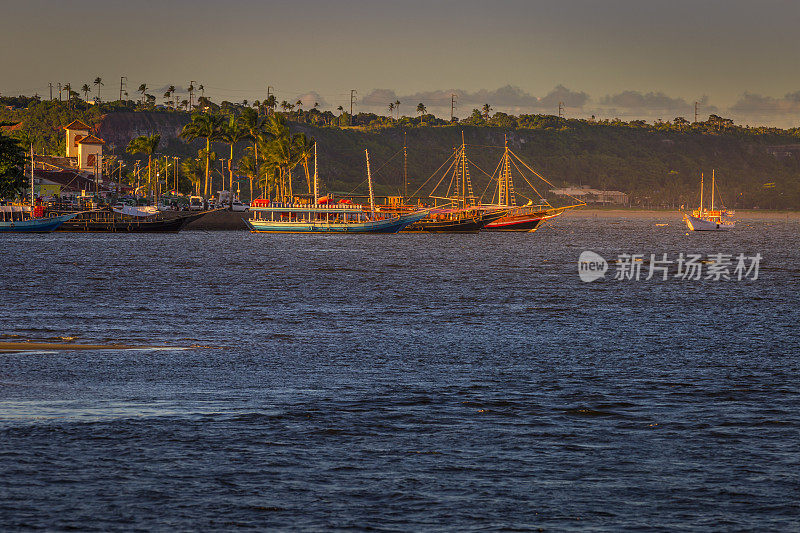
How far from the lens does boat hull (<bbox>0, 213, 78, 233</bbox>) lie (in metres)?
164

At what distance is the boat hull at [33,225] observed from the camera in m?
164

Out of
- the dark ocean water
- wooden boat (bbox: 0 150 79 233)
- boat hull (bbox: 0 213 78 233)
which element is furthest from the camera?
wooden boat (bbox: 0 150 79 233)

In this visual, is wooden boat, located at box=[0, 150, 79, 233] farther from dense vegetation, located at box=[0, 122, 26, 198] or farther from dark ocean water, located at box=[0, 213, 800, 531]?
dark ocean water, located at box=[0, 213, 800, 531]

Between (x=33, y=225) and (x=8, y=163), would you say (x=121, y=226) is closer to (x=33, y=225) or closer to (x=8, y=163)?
(x=33, y=225)

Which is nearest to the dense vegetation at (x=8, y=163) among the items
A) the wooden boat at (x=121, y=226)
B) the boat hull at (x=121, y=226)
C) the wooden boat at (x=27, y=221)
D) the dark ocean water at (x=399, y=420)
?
the wooden boat at (x=27, y=221)

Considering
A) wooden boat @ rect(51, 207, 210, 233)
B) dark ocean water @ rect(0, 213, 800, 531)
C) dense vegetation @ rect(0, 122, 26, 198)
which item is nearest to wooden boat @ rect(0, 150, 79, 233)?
wooden boat @ rect(51, 207, 210, 233)

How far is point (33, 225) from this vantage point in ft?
539

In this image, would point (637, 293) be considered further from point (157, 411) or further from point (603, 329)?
point (157, 411)

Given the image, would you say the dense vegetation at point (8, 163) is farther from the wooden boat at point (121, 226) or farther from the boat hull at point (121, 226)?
the boat hull at point (121, 226)

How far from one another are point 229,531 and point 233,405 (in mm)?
9076

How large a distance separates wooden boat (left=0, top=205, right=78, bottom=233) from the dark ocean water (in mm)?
120805

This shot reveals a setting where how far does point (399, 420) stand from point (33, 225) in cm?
15396

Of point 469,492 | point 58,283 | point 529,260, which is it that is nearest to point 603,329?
point 469,492

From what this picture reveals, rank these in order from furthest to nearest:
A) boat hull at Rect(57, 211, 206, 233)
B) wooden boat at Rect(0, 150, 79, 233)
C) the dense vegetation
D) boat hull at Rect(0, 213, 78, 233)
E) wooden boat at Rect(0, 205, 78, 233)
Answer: boat hull at Rect(57, 211, 206, 233), wooden boat at Rect(0, 150, 79, 233), wooden boat at Rect(0, 205, 78, 233), boat hull at Rect(0, 213, 78, 233), the dense vegetation
